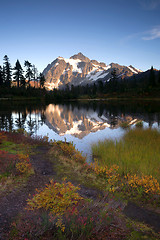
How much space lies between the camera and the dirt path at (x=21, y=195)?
5445 mm

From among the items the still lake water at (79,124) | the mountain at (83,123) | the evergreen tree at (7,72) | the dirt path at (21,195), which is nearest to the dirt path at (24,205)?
the dirt path at (21,195)

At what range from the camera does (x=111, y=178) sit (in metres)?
8.91

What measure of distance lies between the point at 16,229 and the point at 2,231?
16.4 inches

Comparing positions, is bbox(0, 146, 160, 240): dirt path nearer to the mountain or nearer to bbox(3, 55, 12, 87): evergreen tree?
the mountain

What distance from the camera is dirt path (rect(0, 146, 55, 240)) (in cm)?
545

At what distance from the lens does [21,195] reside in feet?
23.4

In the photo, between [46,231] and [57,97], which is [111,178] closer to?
[46,231]

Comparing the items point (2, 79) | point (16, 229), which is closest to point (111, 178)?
point (16, 229)

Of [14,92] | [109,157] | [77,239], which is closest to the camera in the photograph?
[77,239]

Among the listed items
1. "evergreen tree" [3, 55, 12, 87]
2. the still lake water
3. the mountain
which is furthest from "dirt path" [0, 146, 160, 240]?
"evergreen tree" [3, 55, 12, 87]

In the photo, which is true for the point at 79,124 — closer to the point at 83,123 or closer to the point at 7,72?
the point at 83,123

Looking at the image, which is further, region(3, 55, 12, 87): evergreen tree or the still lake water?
region(3, 55, 12, 87): evergreen tree

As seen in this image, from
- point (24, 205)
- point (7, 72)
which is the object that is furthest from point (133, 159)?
point (7, 72)

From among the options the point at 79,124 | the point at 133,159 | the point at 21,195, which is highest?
the point at 133,159
